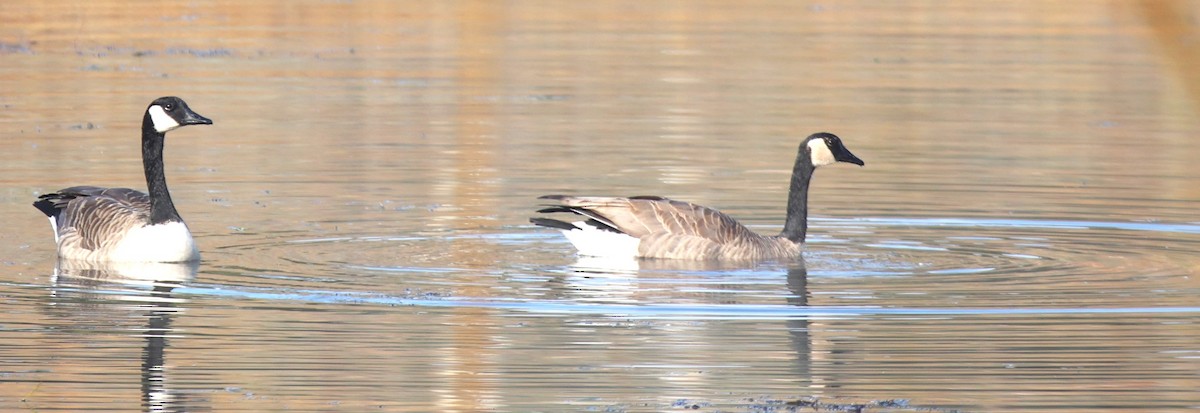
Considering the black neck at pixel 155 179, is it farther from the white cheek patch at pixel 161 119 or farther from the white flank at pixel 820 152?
the white flank at pixel 820 152

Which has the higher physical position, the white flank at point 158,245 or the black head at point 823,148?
the black head at point 823,148

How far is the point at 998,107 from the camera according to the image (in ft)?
72.9

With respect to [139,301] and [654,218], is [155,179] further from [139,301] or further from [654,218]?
[654,218]

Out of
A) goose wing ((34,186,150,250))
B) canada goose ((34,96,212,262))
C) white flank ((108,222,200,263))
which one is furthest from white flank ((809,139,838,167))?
goose wing ((34,186,150,250))

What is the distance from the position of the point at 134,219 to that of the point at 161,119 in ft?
2.88

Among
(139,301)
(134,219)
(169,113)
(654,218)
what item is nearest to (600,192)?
(654,218)

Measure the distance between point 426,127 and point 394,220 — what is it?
6196 mm

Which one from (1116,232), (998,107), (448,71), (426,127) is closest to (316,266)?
(1116,232)

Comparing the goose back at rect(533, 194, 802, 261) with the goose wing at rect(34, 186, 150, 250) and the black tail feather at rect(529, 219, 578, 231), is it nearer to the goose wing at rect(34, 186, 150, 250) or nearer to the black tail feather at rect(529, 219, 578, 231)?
the black tail feather at rect(529, 219, 578, 231)

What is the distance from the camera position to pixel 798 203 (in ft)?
43.0

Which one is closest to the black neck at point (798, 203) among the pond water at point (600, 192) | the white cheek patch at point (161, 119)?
the pond water at point (600, 192)

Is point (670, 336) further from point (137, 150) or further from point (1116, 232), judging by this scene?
point (137, 150)

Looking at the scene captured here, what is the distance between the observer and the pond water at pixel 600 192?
803 cm

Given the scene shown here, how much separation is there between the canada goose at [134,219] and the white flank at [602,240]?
8.83 feet
